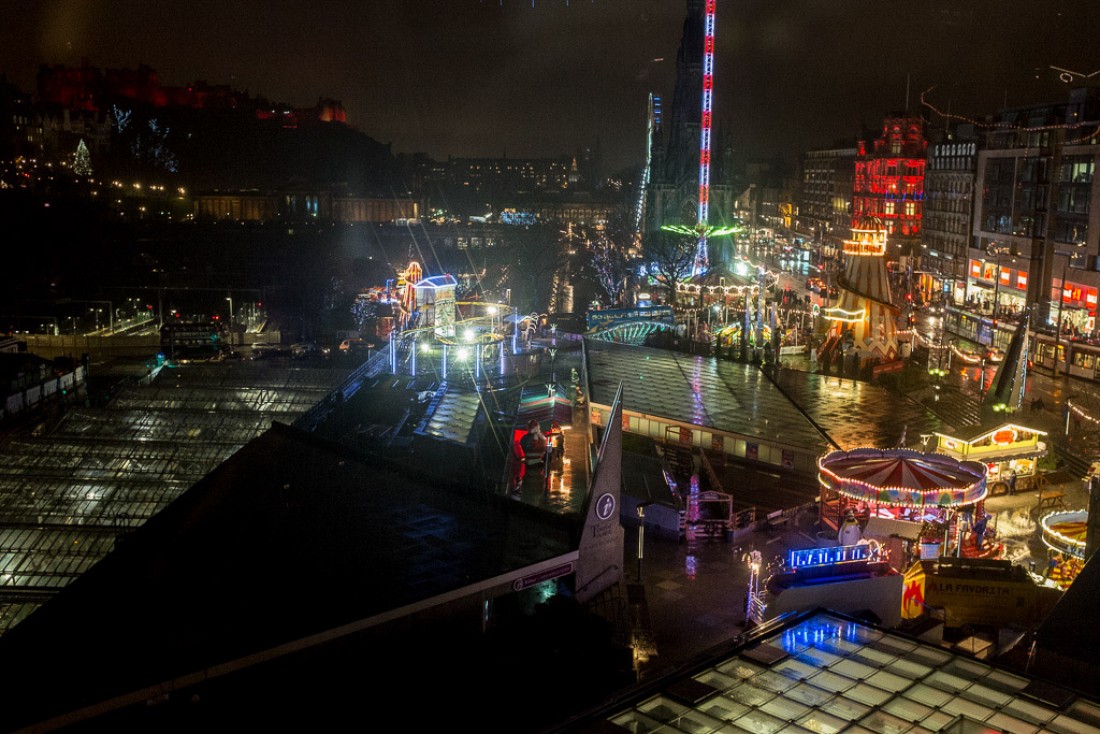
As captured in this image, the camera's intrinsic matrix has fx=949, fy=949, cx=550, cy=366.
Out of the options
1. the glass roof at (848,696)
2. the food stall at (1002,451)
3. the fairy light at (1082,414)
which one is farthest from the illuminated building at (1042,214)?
the glass roof at (848,696)

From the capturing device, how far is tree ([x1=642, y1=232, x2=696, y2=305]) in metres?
53.9

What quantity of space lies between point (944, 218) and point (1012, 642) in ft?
159

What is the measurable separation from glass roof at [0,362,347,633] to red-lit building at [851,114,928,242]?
40.7m

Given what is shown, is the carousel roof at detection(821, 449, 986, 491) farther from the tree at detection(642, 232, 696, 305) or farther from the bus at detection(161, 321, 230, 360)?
the tree at detection(642, 232, 696, 305)

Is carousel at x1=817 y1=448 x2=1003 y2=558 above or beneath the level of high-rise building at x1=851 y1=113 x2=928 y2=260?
beneath

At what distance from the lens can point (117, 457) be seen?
23.4 m

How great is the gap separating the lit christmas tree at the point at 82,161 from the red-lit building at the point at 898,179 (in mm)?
58925

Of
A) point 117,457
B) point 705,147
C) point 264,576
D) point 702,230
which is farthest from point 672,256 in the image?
point 264,576

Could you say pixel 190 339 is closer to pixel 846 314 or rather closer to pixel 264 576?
pixel 846 314

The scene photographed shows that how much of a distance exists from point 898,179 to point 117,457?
49124 mm

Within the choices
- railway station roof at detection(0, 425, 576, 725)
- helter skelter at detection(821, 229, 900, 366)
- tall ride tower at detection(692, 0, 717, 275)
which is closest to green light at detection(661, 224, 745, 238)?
tall ride tower at detection(692, 0, 717, 275)

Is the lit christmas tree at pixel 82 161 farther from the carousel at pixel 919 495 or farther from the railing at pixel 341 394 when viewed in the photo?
the carousel at pixel 919 495

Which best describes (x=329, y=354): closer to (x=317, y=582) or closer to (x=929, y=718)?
(x=317, y=582)

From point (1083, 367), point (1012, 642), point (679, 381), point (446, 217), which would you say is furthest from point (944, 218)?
point (446, 217)
